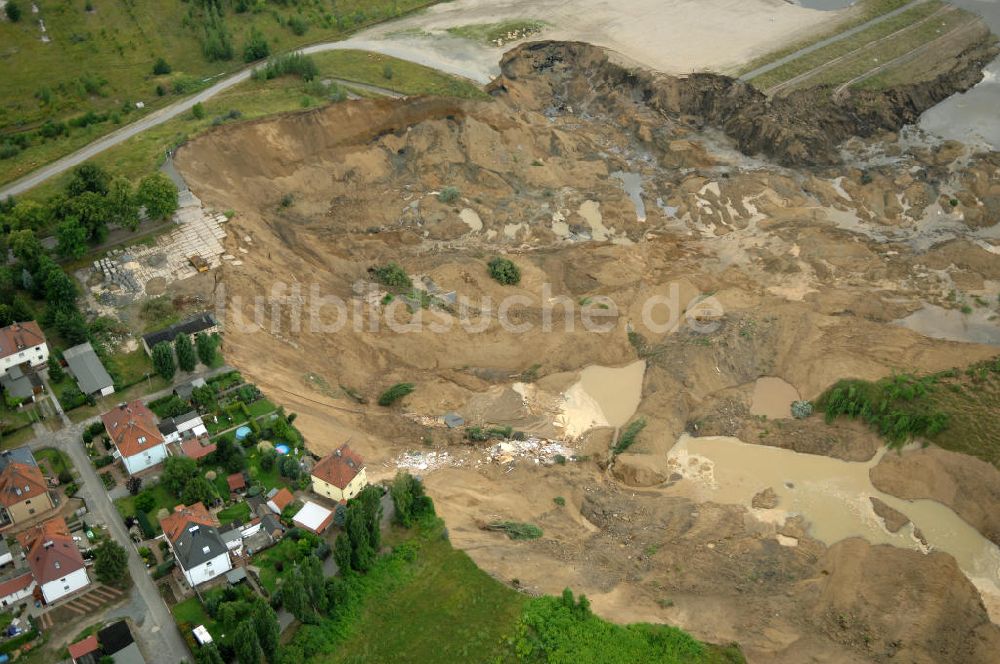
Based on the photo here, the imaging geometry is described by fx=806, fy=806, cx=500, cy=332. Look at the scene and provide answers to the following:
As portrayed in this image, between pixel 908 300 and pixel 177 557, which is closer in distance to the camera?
pixel 177 557

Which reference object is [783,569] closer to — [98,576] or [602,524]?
[602,524]

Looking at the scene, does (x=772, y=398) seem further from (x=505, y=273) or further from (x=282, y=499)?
(x=282, y=499)

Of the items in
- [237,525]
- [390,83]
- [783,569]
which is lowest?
[783,569]

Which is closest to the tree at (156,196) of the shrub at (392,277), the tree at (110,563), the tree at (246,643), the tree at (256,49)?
the shrub at (392,277)

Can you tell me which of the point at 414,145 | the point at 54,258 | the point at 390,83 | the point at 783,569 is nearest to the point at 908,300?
the point at 783,569

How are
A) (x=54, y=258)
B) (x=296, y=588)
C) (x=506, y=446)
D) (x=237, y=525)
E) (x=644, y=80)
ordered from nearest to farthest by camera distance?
(x=296, y=588), (x=237, y=525), (x=506, y=446), (x=54, y=258), (x=644, y=80)

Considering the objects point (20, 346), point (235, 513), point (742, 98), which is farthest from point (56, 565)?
point (742, 98)

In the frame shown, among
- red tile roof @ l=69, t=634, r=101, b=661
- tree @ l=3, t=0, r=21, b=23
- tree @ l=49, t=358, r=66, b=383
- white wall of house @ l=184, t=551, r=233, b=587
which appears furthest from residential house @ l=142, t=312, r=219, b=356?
tree @ l=3, t=0, r=21, b=23
